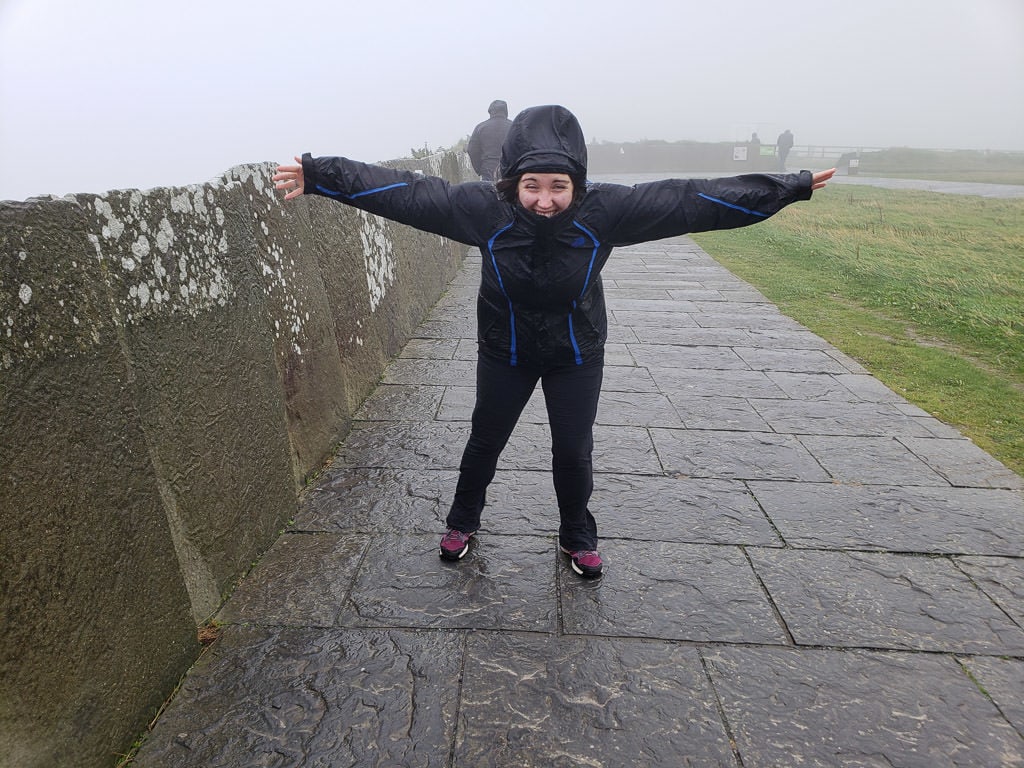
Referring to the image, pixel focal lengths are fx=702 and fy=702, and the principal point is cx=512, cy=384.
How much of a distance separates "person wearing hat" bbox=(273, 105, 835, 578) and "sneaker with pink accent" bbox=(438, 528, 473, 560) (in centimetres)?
81

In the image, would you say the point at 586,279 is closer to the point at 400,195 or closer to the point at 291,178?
the point at 400,195

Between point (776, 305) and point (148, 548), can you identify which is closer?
point (148, 548)

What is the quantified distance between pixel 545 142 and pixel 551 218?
0.85 feet

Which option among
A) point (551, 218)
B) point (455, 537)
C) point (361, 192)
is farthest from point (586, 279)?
point (455, 537)

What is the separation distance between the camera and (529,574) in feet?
9.70

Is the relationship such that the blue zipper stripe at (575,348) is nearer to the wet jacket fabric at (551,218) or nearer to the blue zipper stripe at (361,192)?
the wet jacket fabric at (551,218)

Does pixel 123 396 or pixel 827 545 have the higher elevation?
pixel 123 396

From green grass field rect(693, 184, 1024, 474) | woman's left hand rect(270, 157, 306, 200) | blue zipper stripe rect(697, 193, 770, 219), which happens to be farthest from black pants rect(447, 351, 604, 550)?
green grass field rect(693, 184, 1024, 474)

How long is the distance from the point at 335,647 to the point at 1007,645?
242 centimetres

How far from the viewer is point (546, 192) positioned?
2.46 meters

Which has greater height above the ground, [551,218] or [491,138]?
[491,138]

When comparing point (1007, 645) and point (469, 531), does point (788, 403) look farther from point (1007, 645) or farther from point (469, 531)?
point (469, 531)

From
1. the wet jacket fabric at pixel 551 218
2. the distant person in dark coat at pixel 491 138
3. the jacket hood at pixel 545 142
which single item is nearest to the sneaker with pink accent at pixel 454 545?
the wet jacket fabric at pixel 551 218

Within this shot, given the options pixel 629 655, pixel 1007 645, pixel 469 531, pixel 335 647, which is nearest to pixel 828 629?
pixel 1007 645
